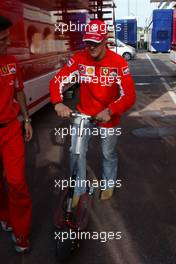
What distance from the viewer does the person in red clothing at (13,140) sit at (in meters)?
3.43

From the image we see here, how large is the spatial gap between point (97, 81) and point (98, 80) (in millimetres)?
18

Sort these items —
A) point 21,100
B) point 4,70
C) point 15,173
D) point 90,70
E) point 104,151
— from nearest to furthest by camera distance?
point 4,70 < point 15,173 < point 21,100 < point 90,70 < point 104,151

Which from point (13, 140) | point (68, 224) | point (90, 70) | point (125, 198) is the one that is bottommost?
point (125, 198)

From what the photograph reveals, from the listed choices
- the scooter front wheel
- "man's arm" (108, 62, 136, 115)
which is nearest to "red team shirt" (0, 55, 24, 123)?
"man's arm" (108, 62, 136, 115)

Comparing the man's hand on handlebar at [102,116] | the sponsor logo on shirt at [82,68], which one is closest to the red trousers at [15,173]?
the man's hand on handlebar at [102,116]

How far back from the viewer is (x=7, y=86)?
344 centimetres

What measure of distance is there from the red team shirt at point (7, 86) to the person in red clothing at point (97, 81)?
43 centimetres

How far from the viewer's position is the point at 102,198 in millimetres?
4984

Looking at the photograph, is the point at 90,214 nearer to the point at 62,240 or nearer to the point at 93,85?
the point at 62,240

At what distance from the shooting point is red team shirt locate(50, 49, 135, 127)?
3.88 metres

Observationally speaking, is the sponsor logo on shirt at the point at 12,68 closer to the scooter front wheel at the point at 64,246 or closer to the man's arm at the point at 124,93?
the man's arm at the point at 124,93

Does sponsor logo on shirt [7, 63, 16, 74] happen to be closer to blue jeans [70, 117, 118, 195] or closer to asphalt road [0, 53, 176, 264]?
blue jeans [70, 117, 118, 195]

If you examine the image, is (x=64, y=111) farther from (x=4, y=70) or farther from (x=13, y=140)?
(x=4, y=70)

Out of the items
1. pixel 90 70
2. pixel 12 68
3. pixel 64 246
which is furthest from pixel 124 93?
pixel 64 246
